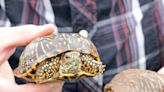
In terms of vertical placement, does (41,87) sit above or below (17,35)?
below

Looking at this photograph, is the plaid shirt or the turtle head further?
the plaid shirt

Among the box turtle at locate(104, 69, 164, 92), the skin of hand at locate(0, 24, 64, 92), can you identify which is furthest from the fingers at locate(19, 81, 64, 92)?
the box turtle at locate(104, 69, 164, 92)

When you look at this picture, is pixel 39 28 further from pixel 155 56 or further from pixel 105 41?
pixel 155 56

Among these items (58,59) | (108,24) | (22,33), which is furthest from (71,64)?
(108,24)

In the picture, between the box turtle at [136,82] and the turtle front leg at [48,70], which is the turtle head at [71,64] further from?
the box turtle at [136,82]

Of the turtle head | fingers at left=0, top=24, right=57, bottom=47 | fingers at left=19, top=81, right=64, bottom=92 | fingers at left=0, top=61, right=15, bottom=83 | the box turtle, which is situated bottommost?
the box turtle

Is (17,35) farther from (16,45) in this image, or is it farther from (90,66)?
(90,66)

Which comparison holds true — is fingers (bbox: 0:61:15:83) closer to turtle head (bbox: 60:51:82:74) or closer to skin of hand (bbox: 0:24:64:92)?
skin of hand (bbox: 0:24:64:92)

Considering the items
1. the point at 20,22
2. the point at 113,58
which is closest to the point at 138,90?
the point at 113,58
